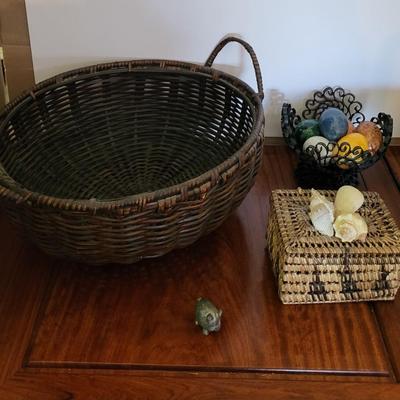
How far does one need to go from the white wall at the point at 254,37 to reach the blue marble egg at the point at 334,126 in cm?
15

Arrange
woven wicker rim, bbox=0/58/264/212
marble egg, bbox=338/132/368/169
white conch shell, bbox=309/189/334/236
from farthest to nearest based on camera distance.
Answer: marble egg, bbox=338/132/368/169
white conch shell, bbox=309/189/334/236
woven wicker rim, bbox=0/58/264/212

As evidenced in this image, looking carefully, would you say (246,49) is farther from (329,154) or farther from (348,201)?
(348,201)

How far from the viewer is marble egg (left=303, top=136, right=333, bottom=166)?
37.3 inches

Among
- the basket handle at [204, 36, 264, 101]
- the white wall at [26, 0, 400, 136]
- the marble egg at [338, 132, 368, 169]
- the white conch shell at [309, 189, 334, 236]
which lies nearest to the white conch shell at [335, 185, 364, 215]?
the white conch shell at [309, 189, 334, 236]

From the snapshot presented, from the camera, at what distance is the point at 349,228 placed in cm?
78

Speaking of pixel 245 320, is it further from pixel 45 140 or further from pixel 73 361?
pixel 45 140

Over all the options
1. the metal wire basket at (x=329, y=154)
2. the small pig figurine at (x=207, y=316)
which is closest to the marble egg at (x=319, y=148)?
the metal wire basket at (x=329, y=154)

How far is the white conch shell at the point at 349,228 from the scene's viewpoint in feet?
2.57

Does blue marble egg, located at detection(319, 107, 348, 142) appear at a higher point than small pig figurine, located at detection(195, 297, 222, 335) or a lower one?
higher

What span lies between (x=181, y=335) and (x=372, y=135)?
47 cm

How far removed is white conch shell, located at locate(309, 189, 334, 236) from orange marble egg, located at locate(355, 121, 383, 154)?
19cm

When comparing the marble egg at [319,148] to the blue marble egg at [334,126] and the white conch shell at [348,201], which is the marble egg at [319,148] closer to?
the blue marble egg at [334,126]

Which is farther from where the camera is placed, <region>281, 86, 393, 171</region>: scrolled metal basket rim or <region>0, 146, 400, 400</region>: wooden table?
<region>281, 86, 393, 171</region>: scrolled metal basket rim

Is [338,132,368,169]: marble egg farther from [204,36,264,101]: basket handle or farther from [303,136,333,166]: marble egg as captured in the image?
[204,36,264,101]: basket handle
